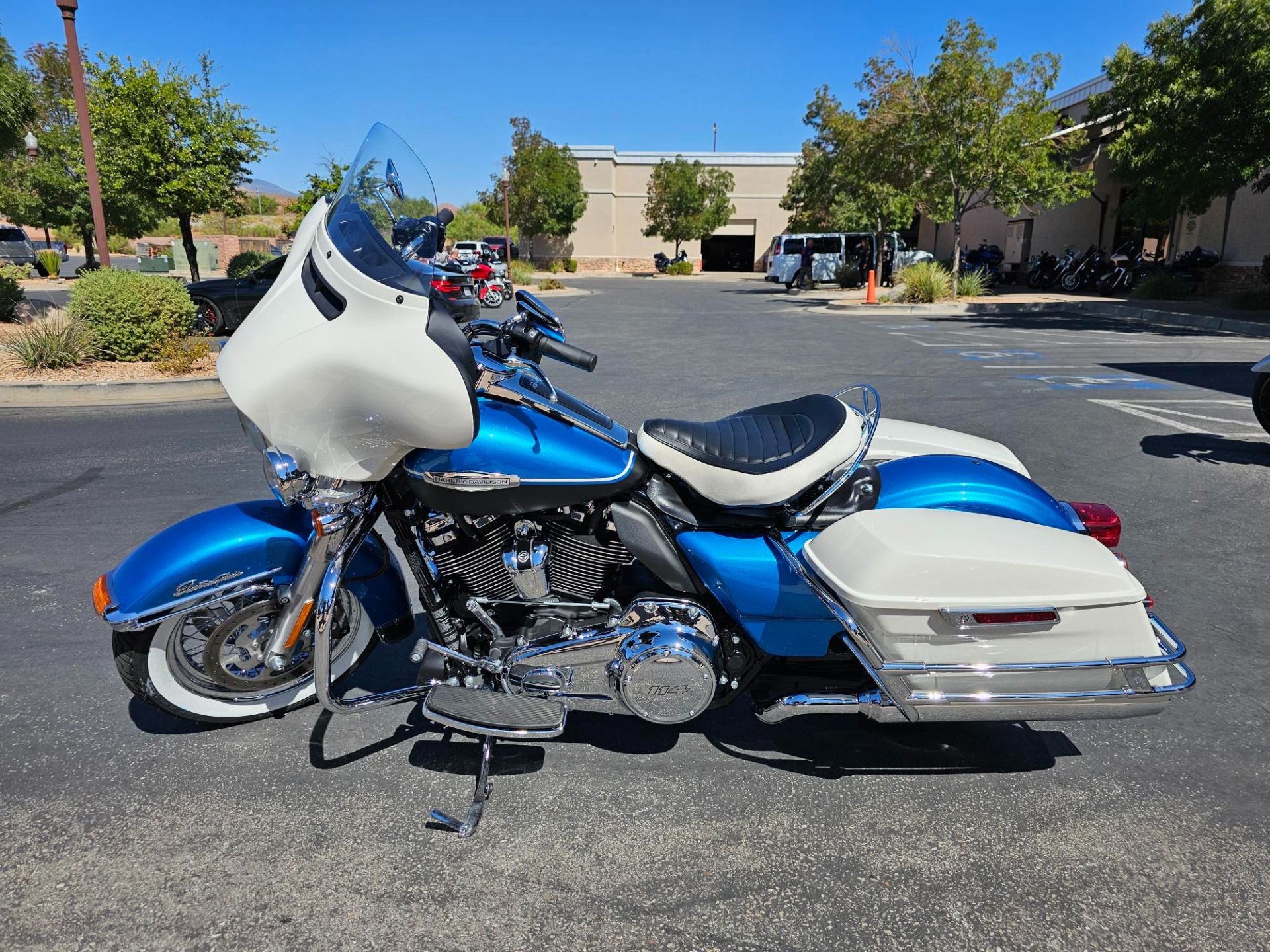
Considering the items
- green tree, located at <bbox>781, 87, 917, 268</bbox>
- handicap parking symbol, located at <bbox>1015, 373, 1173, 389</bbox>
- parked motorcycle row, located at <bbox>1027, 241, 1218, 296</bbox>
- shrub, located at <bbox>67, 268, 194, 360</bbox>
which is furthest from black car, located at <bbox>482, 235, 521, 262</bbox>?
handicap parking symbol, located at <bbox>1015, 373, 1173, 389</bbox>

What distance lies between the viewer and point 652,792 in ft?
8.48

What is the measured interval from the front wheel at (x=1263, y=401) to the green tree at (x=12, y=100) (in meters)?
17.7

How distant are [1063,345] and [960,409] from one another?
638 cm

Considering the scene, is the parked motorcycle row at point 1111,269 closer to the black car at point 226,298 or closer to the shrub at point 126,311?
the black car at point 226,298

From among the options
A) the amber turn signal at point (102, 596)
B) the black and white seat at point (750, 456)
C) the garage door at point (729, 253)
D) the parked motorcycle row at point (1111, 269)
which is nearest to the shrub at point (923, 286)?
the parked motorcycle row at point (1111, 269)

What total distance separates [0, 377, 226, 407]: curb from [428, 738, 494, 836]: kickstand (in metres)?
7.71

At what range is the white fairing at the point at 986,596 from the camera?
2.17 metres

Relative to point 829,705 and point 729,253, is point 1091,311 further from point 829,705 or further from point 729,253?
point 729,253

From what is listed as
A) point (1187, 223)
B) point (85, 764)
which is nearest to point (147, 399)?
point (85, 764)

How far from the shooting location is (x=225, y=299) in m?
12.9

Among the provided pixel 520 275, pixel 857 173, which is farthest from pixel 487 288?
pixel 520 275

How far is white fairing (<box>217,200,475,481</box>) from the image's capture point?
2.04 meters

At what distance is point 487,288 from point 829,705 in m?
1.68

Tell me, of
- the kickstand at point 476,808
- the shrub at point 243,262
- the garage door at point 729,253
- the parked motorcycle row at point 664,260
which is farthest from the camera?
the garage door at point 729,253
